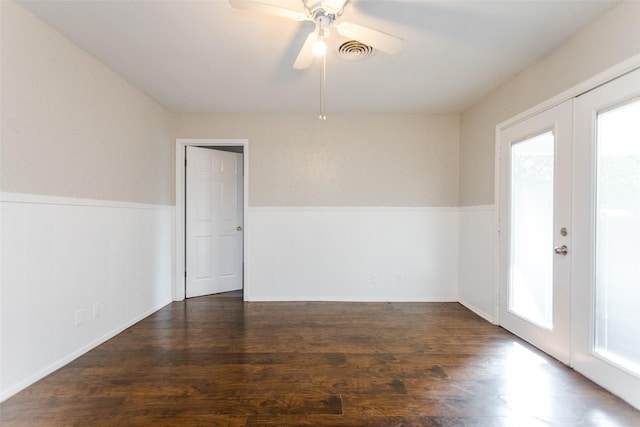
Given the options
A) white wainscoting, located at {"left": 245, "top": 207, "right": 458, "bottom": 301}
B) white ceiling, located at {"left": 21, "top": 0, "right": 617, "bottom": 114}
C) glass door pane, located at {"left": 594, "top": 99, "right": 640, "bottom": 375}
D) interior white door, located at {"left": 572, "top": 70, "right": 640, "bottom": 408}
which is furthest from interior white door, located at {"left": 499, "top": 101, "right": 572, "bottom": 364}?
white wainscoting, located at {"left": 245, "top": 207, "right": 458, "bottom": 301}

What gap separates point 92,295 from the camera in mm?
2320

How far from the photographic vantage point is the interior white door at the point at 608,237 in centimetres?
168

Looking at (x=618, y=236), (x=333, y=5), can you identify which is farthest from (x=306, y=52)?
(x=618, y=236)

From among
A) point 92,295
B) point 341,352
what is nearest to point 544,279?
point 341,352

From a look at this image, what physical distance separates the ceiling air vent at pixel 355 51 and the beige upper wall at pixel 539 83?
1.39m

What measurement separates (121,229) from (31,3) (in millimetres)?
1697

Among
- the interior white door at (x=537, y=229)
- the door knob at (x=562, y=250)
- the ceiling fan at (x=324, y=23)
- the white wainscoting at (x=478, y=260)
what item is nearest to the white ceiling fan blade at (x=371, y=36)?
the ceiling fan at (x=324, y=23)

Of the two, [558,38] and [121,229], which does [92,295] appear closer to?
[121,229]

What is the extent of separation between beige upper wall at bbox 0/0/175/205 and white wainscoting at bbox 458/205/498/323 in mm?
3626

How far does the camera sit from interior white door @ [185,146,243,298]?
374 centimetres

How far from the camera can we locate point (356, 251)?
12.1ft

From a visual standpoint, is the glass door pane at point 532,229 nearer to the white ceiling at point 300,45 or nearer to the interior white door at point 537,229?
the interior white door at point 537,229

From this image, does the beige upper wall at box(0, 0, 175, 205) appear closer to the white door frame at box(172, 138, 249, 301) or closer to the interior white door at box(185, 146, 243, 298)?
the white door frame at box(172, 138, 249, 301)

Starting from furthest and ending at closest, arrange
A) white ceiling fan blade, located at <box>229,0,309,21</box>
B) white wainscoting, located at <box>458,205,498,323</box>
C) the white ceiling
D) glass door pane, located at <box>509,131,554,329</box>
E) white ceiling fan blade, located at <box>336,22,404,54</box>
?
white wainscoting, located at <box>458,205,498,323</box>, glass door pane, located at <box>509,131,554,329</box>, the white ceiling, white ceiling fan blade, located at <box>336,22,404,54</box>, white ceiling fan blade, located at <box>229,0,309,21</box>
